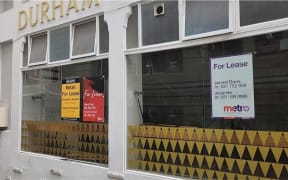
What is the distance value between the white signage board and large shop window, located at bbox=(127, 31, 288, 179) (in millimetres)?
14

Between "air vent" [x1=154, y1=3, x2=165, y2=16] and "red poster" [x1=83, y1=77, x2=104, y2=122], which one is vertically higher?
"air vent" [x1=154, y1=3, x2=165, y2=16]

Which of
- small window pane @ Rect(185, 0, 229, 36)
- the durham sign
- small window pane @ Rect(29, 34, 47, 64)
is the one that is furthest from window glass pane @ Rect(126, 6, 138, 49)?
small window pane @ Rect(29, 34, 47, 64)

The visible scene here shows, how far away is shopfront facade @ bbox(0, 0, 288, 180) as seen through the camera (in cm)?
505

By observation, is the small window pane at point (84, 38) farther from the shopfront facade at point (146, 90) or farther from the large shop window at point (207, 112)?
the large shop window at point (207, 112)

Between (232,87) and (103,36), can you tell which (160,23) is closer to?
(103,36)

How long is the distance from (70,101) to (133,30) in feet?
7.46

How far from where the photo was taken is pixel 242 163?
5.15m

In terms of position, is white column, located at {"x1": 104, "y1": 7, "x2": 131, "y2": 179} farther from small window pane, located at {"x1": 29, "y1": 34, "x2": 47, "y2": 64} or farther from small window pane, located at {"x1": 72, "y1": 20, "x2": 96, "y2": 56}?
small window pane, located at {"x1": 29, "y1": 34, "x2": 47, "y2": 64}

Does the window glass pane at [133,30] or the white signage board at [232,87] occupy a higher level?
the window glass pane at [133,30]

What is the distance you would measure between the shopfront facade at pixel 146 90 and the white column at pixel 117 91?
0.02 metres

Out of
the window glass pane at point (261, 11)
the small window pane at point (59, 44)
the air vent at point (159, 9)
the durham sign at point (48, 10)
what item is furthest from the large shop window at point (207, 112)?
the small window pane at point (59, 44)

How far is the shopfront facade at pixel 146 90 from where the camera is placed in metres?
5.05

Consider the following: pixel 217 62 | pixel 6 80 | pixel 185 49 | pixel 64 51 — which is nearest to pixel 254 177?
pixel 217 62

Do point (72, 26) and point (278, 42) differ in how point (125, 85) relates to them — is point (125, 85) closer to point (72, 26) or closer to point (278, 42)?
point (72, 26)
